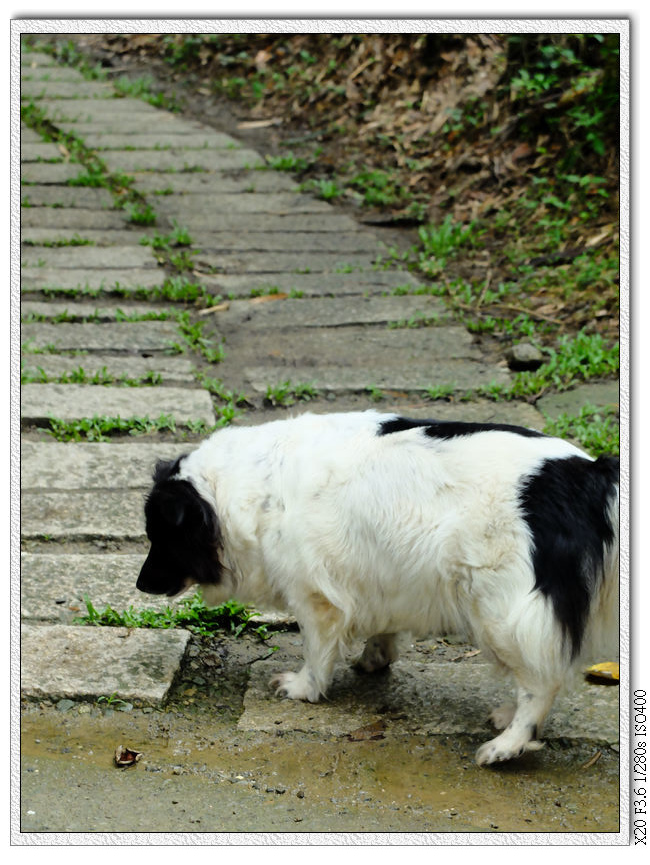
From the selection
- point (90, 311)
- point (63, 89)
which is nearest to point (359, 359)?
point (90, 311)

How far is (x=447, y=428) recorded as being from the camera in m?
3.47

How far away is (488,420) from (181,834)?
123 inches

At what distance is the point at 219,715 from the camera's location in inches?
141

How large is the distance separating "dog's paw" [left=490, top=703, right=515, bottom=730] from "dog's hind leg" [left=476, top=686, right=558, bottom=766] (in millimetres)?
171

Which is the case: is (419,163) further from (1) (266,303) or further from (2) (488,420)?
(2) (488,420)

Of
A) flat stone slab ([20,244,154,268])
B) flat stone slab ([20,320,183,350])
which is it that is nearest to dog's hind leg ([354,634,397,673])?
flat stone slab ([20,320,183,350])

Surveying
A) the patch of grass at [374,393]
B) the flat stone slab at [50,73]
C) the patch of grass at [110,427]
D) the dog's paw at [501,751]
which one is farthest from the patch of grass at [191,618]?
the flat stone slab at [50,73]

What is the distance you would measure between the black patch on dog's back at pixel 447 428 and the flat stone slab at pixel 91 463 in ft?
4.79

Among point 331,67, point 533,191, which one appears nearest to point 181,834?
point 533,191

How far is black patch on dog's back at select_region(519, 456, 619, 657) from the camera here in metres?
3.07

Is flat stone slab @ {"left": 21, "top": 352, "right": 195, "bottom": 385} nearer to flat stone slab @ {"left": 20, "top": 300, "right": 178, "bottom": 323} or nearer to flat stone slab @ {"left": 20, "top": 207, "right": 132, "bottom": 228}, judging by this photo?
flat stone slab @ {"left": 20, "top": 300, "right": 178, "bottom": 323}

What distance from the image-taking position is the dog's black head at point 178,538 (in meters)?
3.67

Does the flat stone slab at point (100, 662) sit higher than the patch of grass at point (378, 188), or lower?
lower

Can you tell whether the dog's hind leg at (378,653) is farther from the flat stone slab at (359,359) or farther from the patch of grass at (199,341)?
the patch of grass at (199,341)
